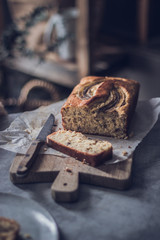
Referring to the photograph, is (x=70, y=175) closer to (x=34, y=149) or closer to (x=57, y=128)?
(x=34, y=149)

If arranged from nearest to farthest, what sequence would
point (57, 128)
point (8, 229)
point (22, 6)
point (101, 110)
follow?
point (8, 229) → point (101, 110) → point (57, 128) → point (22, 6)

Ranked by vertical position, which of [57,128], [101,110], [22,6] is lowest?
[57,128]

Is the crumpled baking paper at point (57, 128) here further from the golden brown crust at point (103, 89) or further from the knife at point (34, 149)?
the golden brown crust at point (103, 89)

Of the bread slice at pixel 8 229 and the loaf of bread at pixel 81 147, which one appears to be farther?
the loaf of bread at pixel 81 147

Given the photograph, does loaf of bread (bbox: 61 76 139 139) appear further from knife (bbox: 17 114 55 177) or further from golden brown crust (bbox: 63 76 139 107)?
knife (bbox: 17 114 55 177)

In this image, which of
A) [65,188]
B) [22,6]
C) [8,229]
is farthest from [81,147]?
[22,6]

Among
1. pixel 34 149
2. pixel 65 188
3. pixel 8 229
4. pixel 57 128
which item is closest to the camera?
pixel 8 229

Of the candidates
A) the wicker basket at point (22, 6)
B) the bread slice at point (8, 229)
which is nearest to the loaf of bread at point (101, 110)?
the bread slice at point (8, 229)
